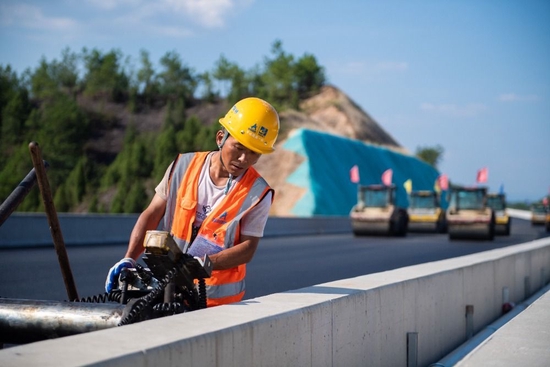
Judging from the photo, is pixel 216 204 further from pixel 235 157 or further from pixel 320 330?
pixel 320 330

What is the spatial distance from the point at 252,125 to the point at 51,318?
1675 millimetres

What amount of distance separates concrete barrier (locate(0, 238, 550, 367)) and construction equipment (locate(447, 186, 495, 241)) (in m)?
26.6

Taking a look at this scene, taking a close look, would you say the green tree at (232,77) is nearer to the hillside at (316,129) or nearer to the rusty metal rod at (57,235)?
the hillside at (316,129)

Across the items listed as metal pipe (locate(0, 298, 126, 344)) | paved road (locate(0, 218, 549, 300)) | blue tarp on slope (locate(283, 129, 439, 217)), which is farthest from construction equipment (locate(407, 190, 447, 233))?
metal pipe (locate(0, 298, 126, 344))

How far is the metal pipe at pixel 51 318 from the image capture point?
432 centimetres

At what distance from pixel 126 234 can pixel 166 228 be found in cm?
2261

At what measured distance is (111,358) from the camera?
9.70ft

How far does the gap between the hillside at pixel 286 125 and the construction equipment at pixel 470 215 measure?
28208mm

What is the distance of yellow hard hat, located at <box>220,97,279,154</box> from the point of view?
514 centimetres

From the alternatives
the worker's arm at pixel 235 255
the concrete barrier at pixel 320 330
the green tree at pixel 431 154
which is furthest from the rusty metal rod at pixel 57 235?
the green tree at pixel 431 154

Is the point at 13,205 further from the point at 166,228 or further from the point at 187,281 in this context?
the point at 187,281

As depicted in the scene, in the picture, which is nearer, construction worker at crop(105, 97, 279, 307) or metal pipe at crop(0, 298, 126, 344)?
metal pipe at crop(0, 298, 126, 344)

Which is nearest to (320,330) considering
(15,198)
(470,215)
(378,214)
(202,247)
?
(202,247)

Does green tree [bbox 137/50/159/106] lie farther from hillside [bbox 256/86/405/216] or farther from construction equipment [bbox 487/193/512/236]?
construction equipment [bbox 487/193/512/236]
